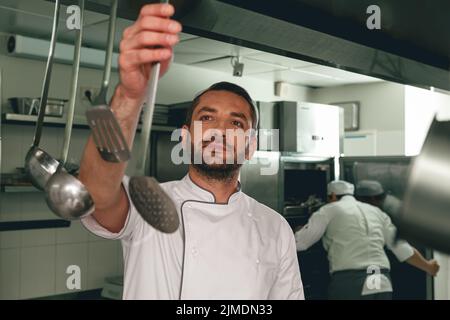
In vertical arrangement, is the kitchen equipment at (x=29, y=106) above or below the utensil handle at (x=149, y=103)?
above

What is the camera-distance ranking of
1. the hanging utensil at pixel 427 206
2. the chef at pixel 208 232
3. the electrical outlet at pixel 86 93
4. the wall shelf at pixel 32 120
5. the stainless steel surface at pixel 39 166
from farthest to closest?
the electrical outlet at pixel 86 93, the wall shelf at pixel 32 120, the chef at pixel 208 232, the stainless steel surface at pixel 39 166, the hanging utensil at pixel 427 206

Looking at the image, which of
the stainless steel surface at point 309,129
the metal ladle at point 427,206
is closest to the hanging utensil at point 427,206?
the metal ladle at point 427,206

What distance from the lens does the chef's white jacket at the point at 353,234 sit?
117 inches

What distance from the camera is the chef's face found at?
97cm

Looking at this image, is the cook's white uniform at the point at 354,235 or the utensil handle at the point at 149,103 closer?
the utensil handle at the point at 149,103

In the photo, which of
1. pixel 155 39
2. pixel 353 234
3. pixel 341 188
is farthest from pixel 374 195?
pixel 155 39

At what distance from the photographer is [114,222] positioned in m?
0.94

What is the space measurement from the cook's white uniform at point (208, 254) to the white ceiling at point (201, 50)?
4.26 ft

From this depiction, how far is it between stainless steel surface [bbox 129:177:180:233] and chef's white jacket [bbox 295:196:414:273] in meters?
2.61

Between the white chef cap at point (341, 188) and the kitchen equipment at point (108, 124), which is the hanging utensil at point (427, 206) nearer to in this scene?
the kitchen equipment at point (108, 124)

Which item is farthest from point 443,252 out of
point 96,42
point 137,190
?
point 96,42

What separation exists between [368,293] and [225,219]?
212 cm

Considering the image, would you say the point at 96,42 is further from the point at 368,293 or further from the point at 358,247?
the point at 368,293

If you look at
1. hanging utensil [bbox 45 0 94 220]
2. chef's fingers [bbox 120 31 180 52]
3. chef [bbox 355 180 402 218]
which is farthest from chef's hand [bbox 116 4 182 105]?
chef [bbox 355 180 402 218]
